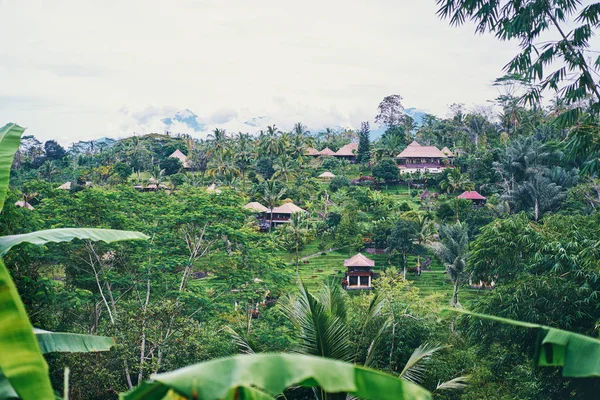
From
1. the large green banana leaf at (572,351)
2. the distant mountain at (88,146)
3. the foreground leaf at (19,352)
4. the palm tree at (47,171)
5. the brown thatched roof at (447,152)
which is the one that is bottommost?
the large green banana leaf at (572,351)

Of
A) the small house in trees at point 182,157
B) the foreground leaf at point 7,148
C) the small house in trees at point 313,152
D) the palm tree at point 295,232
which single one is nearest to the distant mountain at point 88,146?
the small house in trees at point 182,157

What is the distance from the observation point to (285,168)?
3173cm

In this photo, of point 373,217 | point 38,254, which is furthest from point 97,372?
point 373,217

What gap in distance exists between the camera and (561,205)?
67.9ft

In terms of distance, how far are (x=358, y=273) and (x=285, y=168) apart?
1374 cm

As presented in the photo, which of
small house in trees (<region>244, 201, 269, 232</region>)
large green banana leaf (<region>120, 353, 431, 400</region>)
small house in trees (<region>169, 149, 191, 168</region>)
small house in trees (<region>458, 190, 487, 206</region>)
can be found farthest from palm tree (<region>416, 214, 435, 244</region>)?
small house in trees (<region>169, 149, 191, 168</region>)

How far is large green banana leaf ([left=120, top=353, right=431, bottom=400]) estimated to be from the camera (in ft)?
4.02

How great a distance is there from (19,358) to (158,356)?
6.87 metres

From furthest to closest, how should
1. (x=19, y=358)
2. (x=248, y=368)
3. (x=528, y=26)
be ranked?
1. (x=528, y=26)
2. (x=19, y=358)
3. (x=248, y=368)

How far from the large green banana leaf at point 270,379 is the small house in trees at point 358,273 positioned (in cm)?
1815

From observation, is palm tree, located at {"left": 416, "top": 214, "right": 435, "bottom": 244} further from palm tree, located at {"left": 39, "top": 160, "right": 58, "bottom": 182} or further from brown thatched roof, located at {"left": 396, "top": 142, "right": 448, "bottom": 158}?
palm tree, located at {"left": 39, "top": 160, "right": 58, "bottom": 182}

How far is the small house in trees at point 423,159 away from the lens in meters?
34.6

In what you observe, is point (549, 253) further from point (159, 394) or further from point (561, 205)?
point (561, 205)

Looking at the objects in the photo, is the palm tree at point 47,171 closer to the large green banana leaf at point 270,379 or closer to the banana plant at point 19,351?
the banana plant at point 19,351
